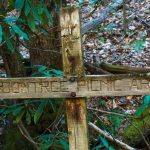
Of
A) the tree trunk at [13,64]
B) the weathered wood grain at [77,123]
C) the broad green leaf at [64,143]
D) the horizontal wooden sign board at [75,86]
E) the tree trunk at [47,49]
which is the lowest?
the broad green leaf at [64,143]

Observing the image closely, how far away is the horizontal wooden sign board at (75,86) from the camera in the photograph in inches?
79.2

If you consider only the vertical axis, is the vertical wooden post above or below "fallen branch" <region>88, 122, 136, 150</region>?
above

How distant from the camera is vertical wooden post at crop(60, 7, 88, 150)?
2.00 meters

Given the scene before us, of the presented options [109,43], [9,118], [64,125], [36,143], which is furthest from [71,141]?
[109,43]

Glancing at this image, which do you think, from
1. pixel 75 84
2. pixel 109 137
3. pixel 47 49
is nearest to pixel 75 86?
pixel 75 84

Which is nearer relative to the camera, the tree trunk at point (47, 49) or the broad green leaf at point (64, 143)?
the broad green leaf at point (64, 143)

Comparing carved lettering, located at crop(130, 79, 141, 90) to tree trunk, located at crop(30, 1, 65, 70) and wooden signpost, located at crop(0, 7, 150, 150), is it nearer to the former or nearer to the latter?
wooden signpost, located at crop(0, 7, 150, 150)

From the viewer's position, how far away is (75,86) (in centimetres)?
204

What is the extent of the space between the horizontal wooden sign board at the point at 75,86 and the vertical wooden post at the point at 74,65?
0.11ft

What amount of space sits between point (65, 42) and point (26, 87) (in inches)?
11.2

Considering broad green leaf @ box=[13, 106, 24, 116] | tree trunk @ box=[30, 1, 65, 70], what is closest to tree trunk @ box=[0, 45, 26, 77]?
broad green leaf @ box=[13, 106, 24, 116]

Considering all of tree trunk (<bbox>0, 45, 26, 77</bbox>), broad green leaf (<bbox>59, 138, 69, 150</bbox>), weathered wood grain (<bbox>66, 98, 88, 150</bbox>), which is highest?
tree trunk (<bbox>0, 45, 26, 77</bbox>)

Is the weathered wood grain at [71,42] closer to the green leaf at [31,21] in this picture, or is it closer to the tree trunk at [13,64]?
the green leaf at [31,21]

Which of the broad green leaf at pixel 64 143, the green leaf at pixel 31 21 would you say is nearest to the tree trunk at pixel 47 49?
the broad green leaf at pixel 64 143
